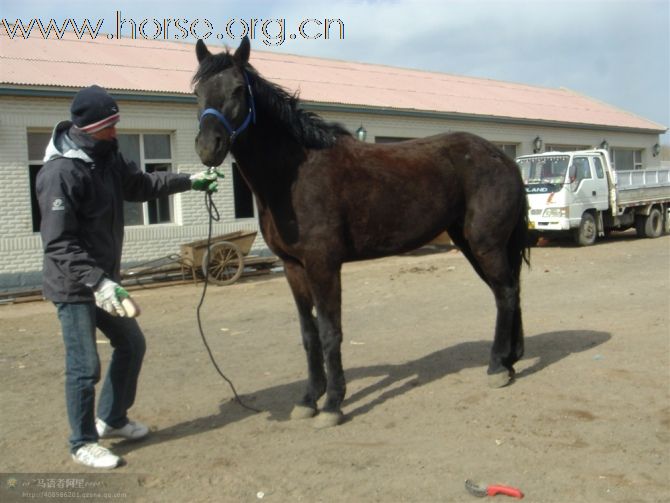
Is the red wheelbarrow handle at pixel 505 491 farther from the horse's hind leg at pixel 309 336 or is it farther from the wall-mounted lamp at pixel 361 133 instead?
the wall-mounted lamp at pixel 361 133

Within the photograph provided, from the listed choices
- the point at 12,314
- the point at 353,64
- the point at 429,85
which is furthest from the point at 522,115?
the point at 12,314

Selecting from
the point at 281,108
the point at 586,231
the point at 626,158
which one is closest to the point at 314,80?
the point at 586,231

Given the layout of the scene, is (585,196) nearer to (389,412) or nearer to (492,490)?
(389,412)

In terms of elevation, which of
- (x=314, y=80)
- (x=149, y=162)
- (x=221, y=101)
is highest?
(x=314, y=80)

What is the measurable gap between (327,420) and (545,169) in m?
13.9

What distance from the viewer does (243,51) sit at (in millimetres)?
4203

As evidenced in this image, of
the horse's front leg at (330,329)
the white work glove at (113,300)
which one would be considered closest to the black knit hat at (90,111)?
the white work glove at (113,300)

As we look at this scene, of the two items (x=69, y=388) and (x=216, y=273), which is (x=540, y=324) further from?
(x=216, y=273)

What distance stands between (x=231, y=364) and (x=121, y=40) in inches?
532

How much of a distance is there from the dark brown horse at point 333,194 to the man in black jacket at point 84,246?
0.58m

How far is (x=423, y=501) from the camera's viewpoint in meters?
3.19

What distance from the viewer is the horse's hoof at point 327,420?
432 cm

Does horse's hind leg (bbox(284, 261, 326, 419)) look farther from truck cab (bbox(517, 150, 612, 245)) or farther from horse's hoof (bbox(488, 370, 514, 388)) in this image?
truck cab (bbox(517, 150, 612, 245))

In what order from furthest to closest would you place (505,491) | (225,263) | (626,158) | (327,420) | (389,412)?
(626,158) < (225,263) < (389,412) < (327,420) < (505,491)
